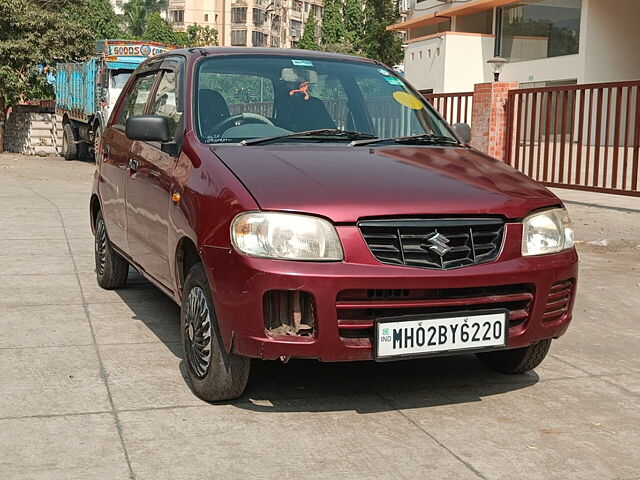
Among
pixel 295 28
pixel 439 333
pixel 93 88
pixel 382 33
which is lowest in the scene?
pixel 439 333

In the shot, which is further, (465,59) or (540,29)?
(465,59)

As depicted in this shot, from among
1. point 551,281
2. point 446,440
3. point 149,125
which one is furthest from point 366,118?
point 446,440

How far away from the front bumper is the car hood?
0.61 feet

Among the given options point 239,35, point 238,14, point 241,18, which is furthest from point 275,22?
point 239,35

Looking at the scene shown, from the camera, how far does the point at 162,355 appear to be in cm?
527

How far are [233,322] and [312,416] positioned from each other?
23.7 inches

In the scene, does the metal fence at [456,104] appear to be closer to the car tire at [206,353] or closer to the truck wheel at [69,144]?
the truck wheel at [69,144]

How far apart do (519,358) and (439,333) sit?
0.96 metres

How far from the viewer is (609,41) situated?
33.4m

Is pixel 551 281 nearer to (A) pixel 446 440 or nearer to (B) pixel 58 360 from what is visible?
(A) pixel 446 440

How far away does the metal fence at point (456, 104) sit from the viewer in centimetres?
1722

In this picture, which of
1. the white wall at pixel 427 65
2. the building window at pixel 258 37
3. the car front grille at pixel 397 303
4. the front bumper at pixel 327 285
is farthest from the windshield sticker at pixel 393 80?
the building window at pixel 258 37

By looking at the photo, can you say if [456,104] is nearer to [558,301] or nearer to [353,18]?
[558,301]

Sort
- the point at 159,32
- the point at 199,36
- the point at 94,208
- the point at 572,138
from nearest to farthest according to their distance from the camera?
the point at 94,208 → the point at 572,138 → the point at 159,32 → the point at 199,36
